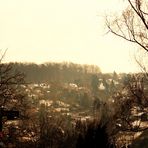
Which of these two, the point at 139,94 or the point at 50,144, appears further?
the point at 50,144

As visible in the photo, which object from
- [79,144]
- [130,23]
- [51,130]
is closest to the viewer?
[79,144]

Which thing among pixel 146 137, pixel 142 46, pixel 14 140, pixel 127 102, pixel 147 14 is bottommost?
pixel 146 137

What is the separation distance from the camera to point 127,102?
Result: 23.2m

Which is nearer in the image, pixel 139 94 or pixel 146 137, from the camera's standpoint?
pixel 139 94

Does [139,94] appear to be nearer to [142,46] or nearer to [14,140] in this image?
[142,46]

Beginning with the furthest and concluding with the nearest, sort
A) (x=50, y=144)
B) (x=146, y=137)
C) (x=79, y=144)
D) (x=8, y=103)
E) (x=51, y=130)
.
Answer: (x=146, y=137), (x=51, y=130), (x=50, y=144), (x=8, y=103), (x=79, y=144)

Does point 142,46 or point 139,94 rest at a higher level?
point 142,46

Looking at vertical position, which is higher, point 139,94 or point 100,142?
point 139,94

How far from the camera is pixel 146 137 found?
54.1 meters

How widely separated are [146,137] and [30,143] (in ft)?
55.2

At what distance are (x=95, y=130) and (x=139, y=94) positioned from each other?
412 cm

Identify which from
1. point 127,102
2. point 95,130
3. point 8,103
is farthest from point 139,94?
point 8,103

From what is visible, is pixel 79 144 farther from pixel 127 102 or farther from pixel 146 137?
pixel 146 137

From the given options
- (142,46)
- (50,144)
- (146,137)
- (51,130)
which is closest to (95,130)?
(142,46)
